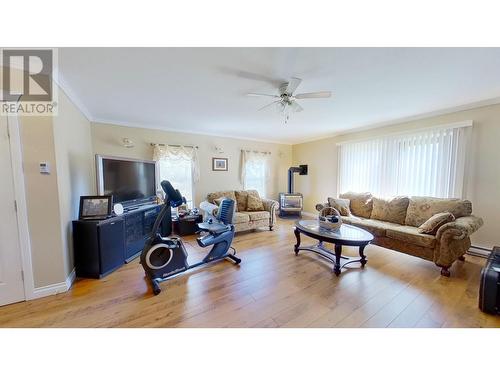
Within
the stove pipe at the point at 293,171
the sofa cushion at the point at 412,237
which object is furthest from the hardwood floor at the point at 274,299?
the stove pipe at the point at 293,171

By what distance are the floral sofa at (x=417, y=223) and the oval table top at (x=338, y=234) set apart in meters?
0.55

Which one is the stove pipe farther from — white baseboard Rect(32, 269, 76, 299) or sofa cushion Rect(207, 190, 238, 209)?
white baseboard Rect(32, 269, 76, 299)

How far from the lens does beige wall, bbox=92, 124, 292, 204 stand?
359 cm

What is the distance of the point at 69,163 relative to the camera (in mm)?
2283

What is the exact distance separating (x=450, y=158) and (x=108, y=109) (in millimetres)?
5633

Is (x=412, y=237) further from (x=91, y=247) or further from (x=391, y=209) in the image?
(x=91, y=247)

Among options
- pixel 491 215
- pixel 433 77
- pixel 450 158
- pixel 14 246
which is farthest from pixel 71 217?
pixel 491 215

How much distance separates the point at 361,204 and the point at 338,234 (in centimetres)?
167

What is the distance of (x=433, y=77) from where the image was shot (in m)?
2.00

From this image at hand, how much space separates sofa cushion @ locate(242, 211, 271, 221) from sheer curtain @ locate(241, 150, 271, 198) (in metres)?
1.28

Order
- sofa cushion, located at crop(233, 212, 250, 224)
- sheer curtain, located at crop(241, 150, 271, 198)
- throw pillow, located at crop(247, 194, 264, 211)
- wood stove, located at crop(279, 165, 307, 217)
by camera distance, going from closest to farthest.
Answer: sofa cushion, located at crop(233, 212, 250, 224) → throw pillow, located at crop(247, 194, 264, 211) → sheer curtain, located at crop(241, 150, 271, 198) → wood stove, located at crop(279, 165, 307, 217)

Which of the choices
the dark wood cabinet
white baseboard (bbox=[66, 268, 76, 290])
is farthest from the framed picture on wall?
white baseboard (bbox=[66, 268, 76, 290])
